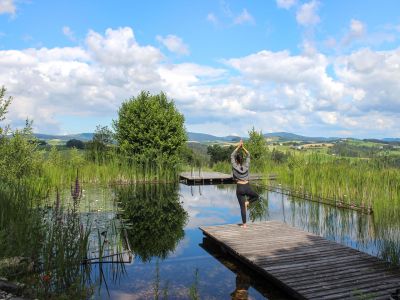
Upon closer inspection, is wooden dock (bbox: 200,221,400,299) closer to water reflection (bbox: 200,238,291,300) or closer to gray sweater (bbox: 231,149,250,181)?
water reflection (bbox: 200,238,291,300)

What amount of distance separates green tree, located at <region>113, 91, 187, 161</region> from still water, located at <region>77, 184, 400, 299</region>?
534cm

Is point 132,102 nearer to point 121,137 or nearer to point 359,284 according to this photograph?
point 121,137

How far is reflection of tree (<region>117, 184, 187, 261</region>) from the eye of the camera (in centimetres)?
1020

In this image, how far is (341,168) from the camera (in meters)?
16.5

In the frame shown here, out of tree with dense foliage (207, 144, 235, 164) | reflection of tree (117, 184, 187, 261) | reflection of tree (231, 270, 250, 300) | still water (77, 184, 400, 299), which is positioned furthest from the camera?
tree with dense foliage (207, 144, 235, 164)

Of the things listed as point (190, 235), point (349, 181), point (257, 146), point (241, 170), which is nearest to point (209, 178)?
point (257, 146)

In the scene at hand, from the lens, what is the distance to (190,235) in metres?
11.4

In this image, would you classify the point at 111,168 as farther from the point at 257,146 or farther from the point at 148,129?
the point at 257,146

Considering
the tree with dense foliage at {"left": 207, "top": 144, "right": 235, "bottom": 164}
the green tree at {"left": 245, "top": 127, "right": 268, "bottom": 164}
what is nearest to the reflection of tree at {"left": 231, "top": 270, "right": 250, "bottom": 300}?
the green tree at {"left": 245, "top": 127, "right": 268, "bottom": 164}

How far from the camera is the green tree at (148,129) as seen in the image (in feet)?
80.2

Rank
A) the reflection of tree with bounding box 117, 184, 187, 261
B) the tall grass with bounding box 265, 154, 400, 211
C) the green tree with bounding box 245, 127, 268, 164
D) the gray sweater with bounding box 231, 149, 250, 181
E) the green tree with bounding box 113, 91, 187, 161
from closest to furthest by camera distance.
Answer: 1. the gray sweater with bounding box 231, 149, 250, 181
2. the reflection of tree with bounding box 117, 184, 187, 261
3. the tall grass with bounding box 265, 154, 400, 211
4. the green tree with bounding box 113, 91, 187, 161
5. the green tree with bounding box 245, 127, 268, 164

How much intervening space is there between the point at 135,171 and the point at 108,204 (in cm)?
921

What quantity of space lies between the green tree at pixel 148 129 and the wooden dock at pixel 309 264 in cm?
1497

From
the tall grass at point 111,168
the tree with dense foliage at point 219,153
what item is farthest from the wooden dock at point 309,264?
the tree with dense foliage at point 219,153
